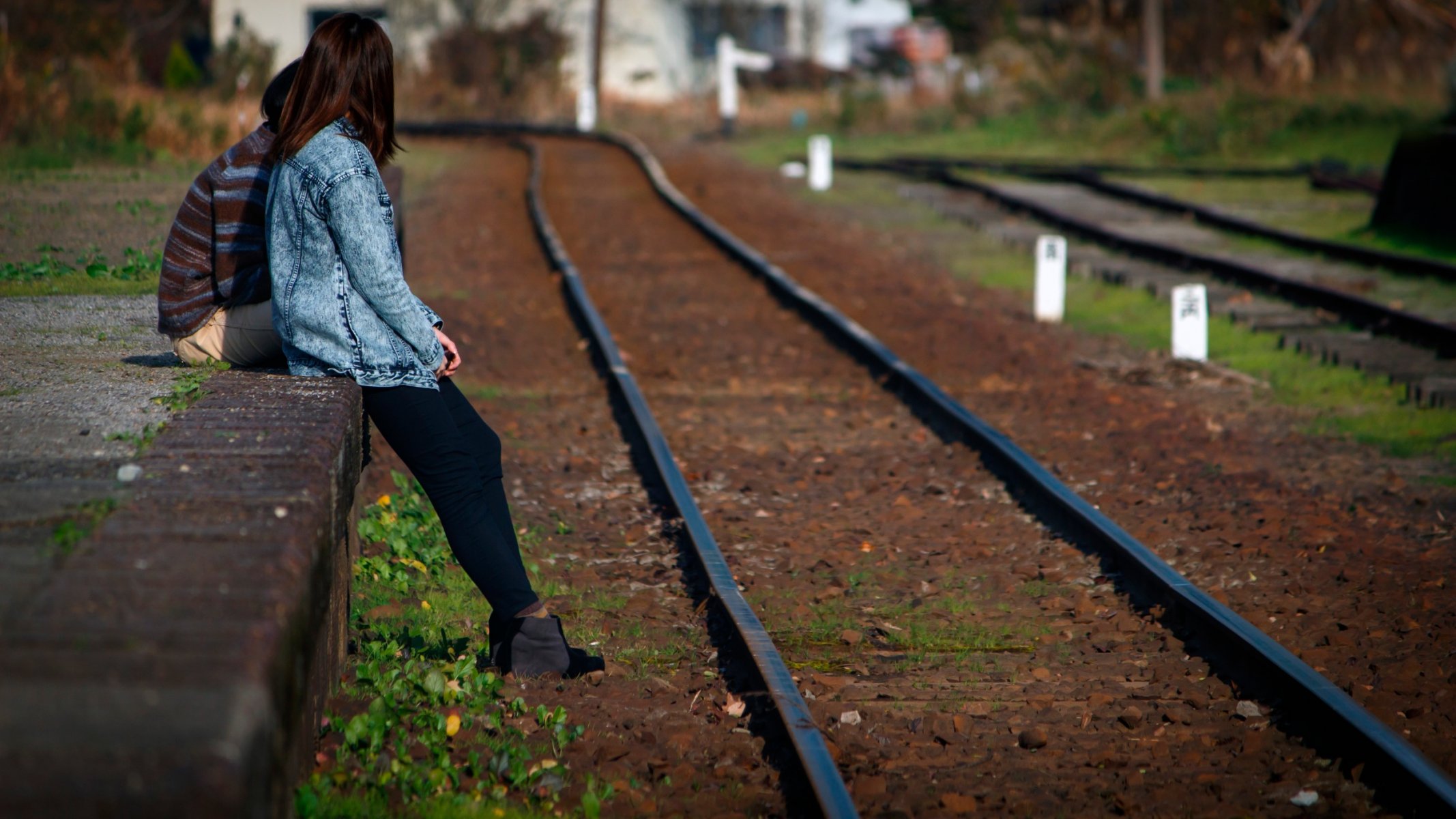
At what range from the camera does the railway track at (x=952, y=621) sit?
405cm

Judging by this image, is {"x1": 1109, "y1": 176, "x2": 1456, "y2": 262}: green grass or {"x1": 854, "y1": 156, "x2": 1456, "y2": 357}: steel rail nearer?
{"x1": 854, "y1": 156, "x2": 1456, "y2": 357}: steel rail

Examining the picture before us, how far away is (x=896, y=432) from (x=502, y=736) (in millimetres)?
4442

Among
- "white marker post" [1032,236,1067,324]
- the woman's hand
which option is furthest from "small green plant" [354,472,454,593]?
"white marker post" [1032,236,1067,324]

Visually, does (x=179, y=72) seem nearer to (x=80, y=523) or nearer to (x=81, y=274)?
(x=81, y=274)

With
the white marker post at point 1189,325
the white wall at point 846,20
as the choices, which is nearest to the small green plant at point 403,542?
the white marker post at point 1189,325

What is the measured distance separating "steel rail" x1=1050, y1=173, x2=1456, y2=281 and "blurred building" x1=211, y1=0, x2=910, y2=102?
87.5 ft

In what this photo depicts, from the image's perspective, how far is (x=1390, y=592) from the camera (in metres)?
5.56

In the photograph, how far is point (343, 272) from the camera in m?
4.15

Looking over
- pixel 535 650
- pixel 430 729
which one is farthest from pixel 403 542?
pixel 430 729

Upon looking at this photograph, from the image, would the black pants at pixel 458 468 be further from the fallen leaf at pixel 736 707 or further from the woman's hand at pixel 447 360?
the fallen leaf at pixel 736 707

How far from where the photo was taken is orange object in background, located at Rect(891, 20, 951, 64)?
63.1 meters

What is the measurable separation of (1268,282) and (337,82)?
10489 millimetres

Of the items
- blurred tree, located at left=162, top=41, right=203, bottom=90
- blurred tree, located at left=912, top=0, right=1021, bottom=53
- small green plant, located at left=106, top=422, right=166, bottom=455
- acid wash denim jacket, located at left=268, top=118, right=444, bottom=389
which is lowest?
small green plant, located at left=106, top=422, right=166, bottom=455

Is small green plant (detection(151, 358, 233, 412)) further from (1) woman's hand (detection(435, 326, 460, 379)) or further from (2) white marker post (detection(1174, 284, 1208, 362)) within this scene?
(2) white marker post (detection(1174, 284, 1208, 362))
